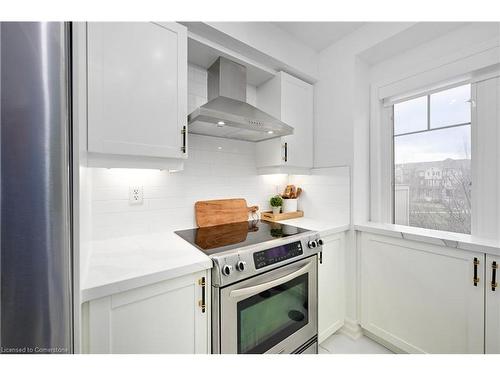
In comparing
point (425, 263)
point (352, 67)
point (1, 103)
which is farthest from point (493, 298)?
point (1, 103)

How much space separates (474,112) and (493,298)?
3.54ft

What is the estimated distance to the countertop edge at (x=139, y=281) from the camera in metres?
0.71

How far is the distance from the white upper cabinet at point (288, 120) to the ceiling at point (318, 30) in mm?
305

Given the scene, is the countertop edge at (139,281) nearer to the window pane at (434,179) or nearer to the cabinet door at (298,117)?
the cabinet door at (298,117)

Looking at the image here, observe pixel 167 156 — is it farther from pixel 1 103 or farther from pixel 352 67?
pixel 352 67

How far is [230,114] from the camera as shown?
1261 millimetres

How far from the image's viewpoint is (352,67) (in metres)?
1.66

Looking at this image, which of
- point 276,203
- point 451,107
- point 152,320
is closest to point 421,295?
point 276,203

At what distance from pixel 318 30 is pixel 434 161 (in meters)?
1.30

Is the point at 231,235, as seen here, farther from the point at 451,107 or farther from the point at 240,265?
the point at 451,107

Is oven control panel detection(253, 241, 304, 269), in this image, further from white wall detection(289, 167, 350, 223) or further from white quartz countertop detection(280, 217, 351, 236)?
white wall detection(289, 167, 350, 223)

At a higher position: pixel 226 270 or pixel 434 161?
pixel 434 161

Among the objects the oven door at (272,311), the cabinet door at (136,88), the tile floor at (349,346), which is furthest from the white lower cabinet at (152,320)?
the tile floor at (349,346)

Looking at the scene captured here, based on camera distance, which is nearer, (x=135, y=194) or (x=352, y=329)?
(x=135, y=194)
